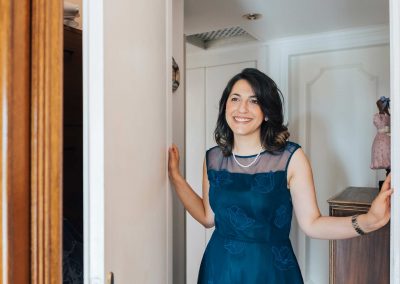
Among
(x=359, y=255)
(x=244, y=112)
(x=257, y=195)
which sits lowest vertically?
(x=359, y=255)

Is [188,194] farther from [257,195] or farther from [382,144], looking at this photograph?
[382,144]

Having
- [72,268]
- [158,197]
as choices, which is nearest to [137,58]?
[158,197]

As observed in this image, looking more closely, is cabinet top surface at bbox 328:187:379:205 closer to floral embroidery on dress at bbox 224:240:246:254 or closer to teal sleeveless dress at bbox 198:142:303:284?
teal sleeveless dress at bbox 198:142:303:284

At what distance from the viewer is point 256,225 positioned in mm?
→ 1409

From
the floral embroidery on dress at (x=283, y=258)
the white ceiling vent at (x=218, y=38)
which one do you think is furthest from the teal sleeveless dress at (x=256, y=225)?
the white ceiling vent at (x=218, y=38)

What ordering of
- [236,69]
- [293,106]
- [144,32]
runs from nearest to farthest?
[144,32]
[293,106]
[236,69]

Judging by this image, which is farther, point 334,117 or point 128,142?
point 334,117

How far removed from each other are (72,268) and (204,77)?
249 centimetres

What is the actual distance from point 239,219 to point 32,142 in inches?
37.4

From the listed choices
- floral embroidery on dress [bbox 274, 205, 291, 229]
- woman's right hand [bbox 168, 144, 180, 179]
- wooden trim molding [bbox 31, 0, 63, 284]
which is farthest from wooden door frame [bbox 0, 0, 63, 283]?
floral embroidery on dress [bbox 274, 205, 291, 229]

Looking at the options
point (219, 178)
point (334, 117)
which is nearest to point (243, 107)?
point (219, 178)

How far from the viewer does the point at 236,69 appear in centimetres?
309

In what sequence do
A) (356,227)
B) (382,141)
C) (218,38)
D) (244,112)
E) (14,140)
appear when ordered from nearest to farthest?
(14,140) < (356,227) < (244,112) < (382,141) < (218,38)
